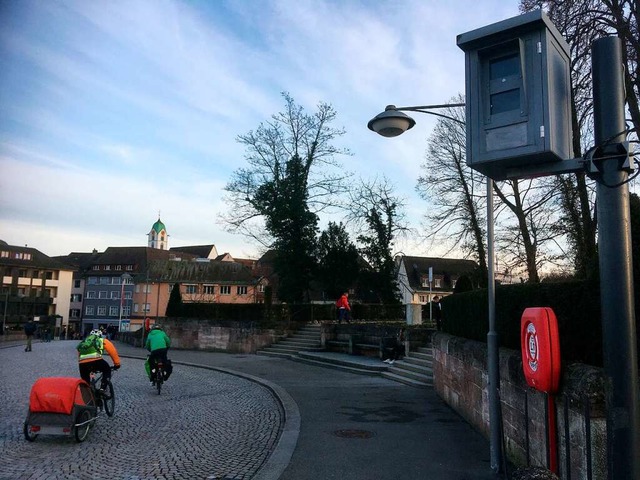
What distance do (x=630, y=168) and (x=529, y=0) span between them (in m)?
14.9

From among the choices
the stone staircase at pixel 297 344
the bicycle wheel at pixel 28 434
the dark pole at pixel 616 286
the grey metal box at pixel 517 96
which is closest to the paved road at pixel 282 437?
the bicycle wheel at pixel 28 434

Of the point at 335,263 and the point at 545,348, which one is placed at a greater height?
the point at 335,263

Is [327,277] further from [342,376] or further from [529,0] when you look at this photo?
[529,0]

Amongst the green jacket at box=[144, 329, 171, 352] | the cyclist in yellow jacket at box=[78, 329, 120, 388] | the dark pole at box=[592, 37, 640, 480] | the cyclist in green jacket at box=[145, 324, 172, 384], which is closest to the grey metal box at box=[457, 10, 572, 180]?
the dark pole at box=[592, 37, 640, 480]

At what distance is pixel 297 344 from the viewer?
26.0m

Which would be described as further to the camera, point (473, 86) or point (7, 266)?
point (7, 266)

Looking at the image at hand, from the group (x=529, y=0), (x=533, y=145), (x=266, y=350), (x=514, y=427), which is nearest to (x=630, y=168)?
(x=533, y=145)

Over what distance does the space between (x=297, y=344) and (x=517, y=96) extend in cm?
2289

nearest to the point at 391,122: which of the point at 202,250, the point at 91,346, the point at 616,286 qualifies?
the point at 616,286

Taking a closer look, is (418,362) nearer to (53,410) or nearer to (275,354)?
(275,354)

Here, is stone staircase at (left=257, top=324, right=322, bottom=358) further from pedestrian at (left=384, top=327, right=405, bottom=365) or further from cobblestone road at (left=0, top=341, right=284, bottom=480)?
cobblestone road at (left=0, top=341, right=284, bottom=480)

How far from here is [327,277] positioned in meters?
35.3

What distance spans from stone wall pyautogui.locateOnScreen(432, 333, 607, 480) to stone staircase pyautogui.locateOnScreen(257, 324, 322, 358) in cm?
1354

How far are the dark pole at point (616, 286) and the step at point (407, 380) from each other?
1135 cm
